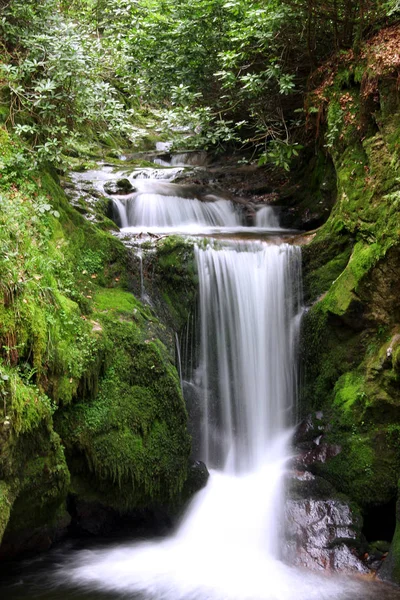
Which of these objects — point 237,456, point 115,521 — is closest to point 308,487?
point 237,456

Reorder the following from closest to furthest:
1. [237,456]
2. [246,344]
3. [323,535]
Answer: [323,535] → [237,456] → [246,344]

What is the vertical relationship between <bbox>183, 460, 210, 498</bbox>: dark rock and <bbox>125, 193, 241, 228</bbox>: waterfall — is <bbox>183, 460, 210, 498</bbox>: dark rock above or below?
below

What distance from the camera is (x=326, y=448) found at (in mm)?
6602

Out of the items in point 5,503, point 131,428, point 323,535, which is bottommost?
point 323,535

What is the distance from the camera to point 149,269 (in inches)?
289

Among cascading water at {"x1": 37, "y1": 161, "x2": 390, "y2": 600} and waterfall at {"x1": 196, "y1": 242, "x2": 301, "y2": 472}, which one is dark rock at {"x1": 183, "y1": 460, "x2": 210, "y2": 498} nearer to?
cascading water at {"x1": 37, "y1": 161, "x2": 390, "y2": 600}

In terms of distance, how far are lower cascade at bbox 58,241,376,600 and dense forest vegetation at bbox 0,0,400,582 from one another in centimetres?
36

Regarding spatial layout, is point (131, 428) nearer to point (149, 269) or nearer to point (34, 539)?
point (34, 539)

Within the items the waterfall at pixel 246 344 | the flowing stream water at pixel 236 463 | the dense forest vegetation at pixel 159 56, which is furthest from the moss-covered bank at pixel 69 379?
the waterfall at pixel 246 344

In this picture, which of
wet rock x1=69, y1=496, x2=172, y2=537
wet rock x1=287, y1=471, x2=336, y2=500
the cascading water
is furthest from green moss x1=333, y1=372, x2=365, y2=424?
wet rock x1=69, y1=496, x2=172, y2=537

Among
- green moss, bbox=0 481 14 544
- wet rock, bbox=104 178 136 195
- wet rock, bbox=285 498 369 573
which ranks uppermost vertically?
wet rock, bbox=104 178 136 195

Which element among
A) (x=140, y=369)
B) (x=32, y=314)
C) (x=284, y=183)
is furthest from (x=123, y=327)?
(x=284, y=183)

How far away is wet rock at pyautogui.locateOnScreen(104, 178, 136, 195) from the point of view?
1051 cm

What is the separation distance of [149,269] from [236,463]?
3.00m
